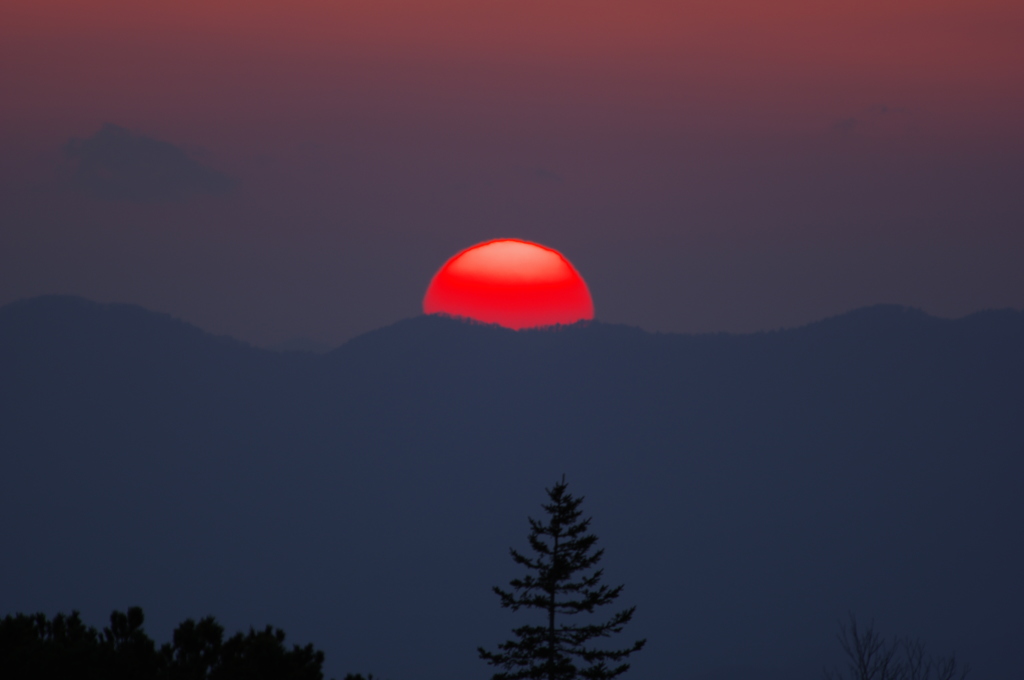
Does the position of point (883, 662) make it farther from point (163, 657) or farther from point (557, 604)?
point (163, 657)

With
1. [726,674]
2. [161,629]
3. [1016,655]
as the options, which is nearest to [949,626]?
[1016,655]

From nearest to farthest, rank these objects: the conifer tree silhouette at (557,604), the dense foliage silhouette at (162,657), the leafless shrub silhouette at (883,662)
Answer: the dense foliage silhouette at (162,657) → the conifer tree silhouette at (557,604) → the leafless shrub silhouette at (883,662)

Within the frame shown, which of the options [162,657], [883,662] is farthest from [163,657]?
[883,662]

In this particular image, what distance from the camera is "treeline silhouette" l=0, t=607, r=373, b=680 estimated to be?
61.1 ft

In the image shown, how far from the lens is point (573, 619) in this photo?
174750 millimetres

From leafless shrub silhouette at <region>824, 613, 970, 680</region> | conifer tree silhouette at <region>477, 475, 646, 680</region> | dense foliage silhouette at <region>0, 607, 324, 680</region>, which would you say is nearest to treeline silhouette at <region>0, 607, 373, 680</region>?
dense foliage silhouette at <region>0, 607, 324, 680</region>

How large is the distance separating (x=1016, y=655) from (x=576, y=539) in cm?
18643

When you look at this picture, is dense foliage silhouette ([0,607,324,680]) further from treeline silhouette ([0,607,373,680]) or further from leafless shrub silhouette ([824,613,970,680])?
leafless shrub silhouette ([824,613,970,680])

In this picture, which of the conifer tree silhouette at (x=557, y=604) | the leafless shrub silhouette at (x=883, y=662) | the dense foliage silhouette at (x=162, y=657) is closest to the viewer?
the dense foliage silhouette at (x=162, y=657)

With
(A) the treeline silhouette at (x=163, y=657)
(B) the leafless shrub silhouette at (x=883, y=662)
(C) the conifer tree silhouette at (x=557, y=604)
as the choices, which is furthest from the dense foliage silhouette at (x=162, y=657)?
(B) the leafless shrub silhouette at (x=883, y=662)

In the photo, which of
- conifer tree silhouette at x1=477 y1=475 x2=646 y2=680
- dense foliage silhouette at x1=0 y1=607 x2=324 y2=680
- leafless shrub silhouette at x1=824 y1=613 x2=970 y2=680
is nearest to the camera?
dense foliage silhouette at x1=0 y1=607 x2=324 y2=680

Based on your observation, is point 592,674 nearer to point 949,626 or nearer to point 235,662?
point 235,662

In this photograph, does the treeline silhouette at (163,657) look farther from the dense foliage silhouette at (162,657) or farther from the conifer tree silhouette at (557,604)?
the conifer tree silhouette at (557,604)

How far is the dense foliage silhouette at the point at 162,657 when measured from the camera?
18.6 m
